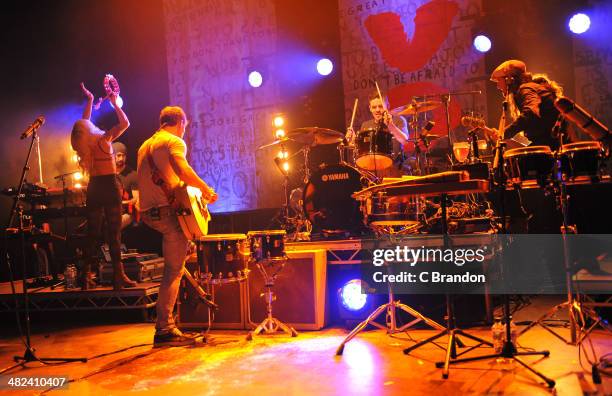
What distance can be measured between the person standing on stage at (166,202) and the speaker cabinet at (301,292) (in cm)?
95

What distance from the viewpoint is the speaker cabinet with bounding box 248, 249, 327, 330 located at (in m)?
5.38

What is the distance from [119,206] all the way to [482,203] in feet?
15.7

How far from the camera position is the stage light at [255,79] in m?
9.53

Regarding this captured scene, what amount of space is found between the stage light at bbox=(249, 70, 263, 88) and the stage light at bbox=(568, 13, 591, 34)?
17.0 ft

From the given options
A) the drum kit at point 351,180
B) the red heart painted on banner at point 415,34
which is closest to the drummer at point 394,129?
the drum kit at point 351,180

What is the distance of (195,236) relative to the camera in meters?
4.92

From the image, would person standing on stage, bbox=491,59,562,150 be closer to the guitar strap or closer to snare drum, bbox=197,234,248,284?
snare drum, bbox=197,234,248,284

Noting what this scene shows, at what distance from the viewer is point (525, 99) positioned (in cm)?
472

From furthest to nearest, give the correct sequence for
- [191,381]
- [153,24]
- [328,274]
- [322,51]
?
1. [153,24]
2. [322,51]
3. [328,274]
4. [191,381]

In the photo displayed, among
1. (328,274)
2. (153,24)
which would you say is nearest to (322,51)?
(153,24)

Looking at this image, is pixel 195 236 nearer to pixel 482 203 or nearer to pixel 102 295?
pixel 102 295

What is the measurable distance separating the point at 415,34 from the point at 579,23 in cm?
236

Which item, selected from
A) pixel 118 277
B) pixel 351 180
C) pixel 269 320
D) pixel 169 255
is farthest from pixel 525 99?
pixel 118 277

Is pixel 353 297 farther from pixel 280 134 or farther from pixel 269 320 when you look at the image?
pixel 280 134
